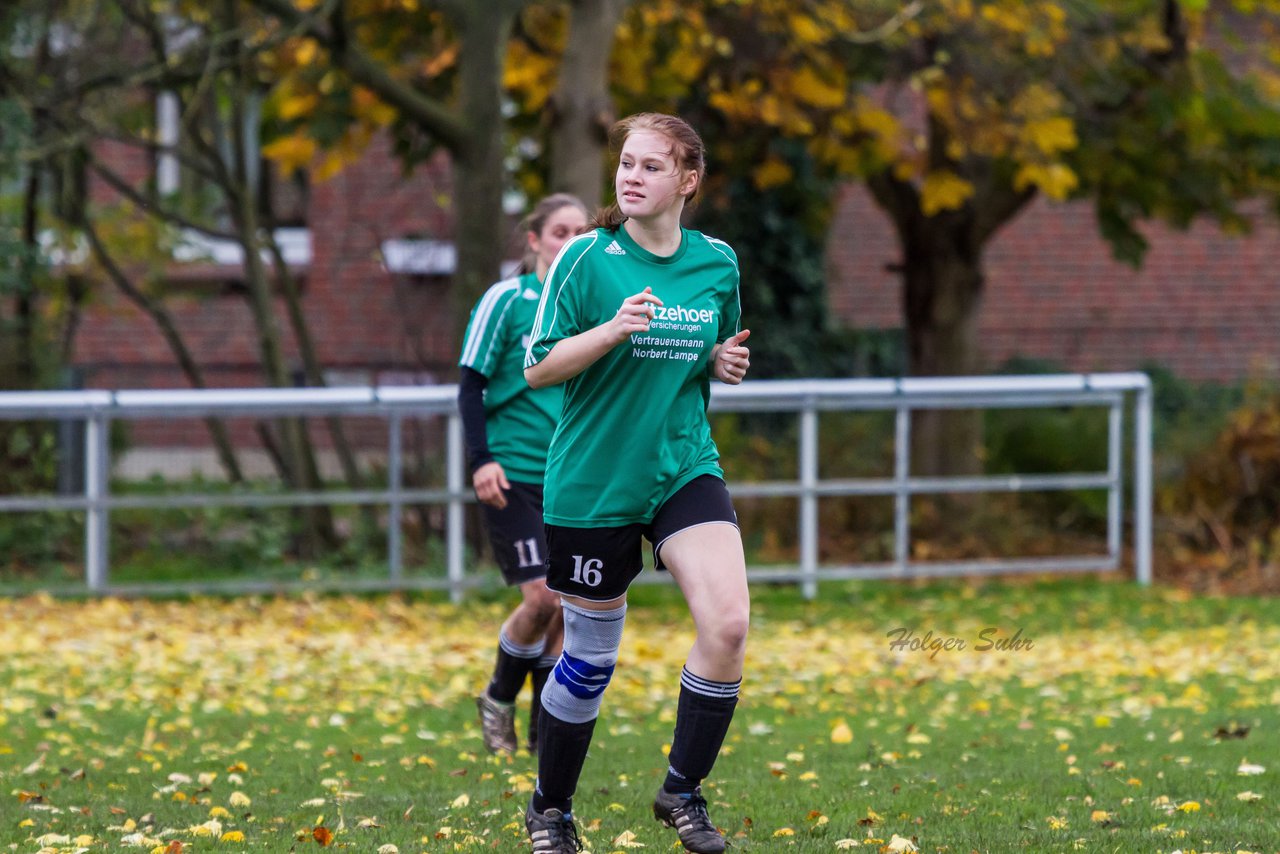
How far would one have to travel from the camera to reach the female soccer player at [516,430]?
592cm

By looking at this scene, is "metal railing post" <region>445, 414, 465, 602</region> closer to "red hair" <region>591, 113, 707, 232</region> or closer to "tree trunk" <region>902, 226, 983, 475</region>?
"tree trunk" <region>902, 226, 983, 475</region>

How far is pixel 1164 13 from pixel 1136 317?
6.63 m

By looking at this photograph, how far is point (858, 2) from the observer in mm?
12055

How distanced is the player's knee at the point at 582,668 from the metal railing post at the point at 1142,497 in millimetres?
8182

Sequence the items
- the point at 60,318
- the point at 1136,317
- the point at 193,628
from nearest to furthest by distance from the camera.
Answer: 1. the point at 193,628
2. the point at 60,318
3. the point at 1136,317

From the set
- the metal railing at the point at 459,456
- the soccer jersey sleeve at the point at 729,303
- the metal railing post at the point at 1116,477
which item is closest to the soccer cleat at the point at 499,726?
the soccer jersey sleeve at the point at 729,303

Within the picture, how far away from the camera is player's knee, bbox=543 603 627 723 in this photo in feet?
14.2

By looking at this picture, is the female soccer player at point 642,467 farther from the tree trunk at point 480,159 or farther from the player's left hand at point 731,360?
the tree trunk at point 480,159

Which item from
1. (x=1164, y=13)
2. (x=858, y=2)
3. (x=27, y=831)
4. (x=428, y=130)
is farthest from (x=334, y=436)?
(x=27, y=831)

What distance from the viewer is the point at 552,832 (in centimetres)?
429

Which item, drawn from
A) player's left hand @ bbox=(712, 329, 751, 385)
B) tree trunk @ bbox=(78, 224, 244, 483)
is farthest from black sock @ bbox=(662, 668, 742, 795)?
tree trunk @ bbox=(78, 224, 244, 483)

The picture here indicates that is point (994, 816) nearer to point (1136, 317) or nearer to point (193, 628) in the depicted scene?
point (193, 628)

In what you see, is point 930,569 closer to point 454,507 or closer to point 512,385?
point 454,507

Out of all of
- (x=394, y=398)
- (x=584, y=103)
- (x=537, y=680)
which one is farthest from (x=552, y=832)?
(x=584, y=103)
